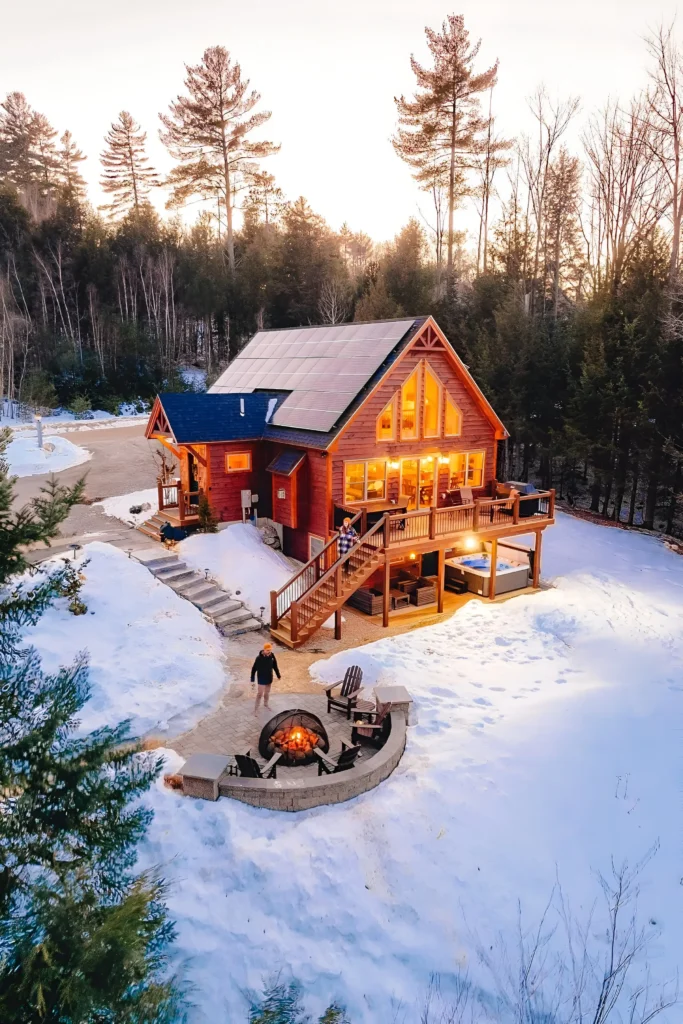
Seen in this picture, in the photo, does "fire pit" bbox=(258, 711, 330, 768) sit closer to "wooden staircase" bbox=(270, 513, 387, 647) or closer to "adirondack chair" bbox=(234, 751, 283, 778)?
"adirondack chair" bbox=(234, 751, 283, 778)

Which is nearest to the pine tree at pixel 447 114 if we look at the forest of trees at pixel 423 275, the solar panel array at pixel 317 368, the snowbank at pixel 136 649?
the forest of trees at pixel 423 275

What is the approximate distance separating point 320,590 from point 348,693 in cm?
400

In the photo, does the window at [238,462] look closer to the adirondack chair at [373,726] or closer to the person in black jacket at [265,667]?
the person in black jacket at [265,667]

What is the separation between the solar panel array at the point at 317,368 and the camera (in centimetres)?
1827

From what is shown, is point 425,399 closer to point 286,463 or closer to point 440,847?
point 286,463

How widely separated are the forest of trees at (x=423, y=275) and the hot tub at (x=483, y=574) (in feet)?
26.8

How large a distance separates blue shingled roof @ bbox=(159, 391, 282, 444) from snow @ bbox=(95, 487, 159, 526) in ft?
13.4

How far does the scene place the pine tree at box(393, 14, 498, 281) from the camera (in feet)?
115

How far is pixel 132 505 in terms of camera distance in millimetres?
23219

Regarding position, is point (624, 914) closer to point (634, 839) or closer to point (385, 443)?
point (634, 839)

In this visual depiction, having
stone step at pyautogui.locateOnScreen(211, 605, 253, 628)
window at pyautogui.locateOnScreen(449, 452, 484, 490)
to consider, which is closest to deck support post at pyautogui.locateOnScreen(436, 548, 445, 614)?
window at pyautogui.locateOnScreen(449, 452, 484, 490)

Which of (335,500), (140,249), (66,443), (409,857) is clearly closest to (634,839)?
(409,857)

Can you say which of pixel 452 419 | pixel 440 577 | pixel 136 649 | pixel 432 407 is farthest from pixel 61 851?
pixel 452 419

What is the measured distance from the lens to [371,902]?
799 cm
